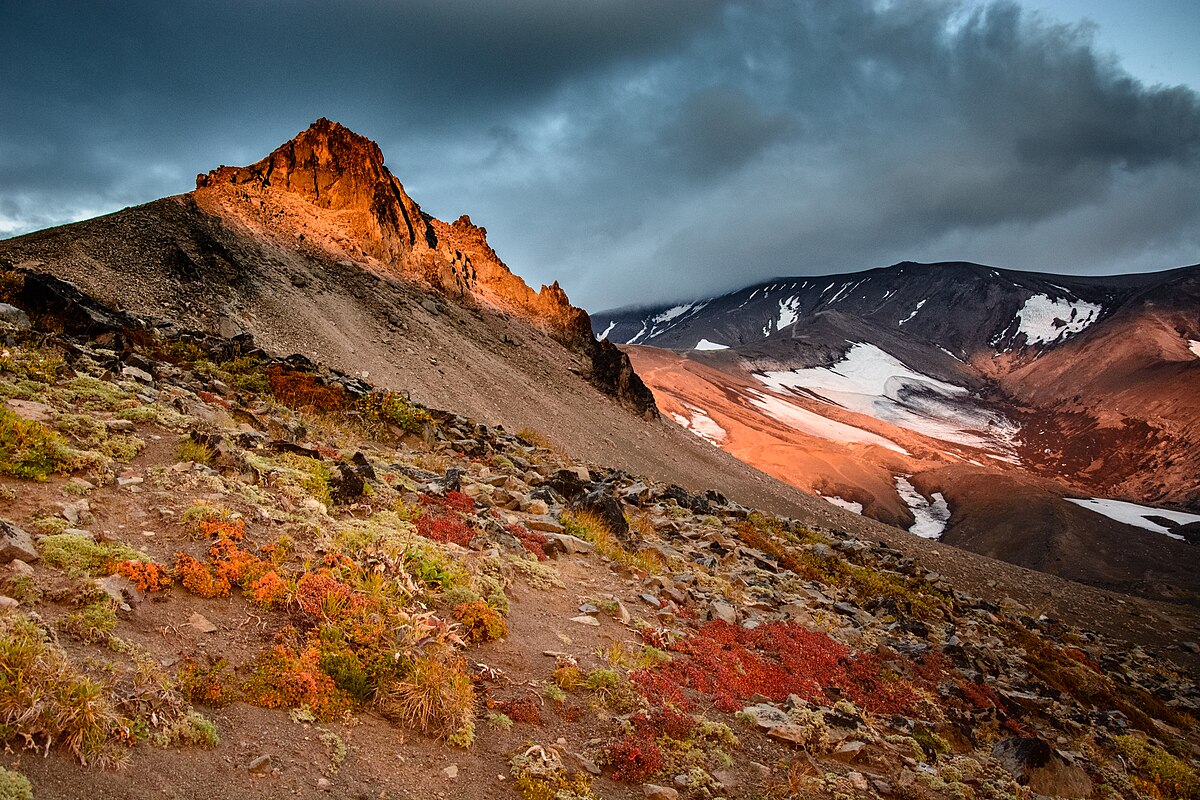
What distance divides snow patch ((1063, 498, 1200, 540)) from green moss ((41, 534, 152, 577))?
8310 centimetres

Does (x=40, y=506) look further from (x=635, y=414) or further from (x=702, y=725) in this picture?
(x=635, y=414)

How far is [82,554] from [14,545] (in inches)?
19.6

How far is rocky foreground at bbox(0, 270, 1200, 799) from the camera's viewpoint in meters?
4.46

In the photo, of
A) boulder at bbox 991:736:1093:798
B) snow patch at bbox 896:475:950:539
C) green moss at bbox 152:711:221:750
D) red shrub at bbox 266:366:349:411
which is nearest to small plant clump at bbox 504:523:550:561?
green moss at bbox 152:711:221:750

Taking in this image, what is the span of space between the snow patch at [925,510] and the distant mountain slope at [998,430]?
0.27 metres

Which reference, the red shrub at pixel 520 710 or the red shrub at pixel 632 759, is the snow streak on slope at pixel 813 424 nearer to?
the red shrub at pixel 632 759

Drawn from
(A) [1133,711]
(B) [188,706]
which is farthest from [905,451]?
(B) [188,706]

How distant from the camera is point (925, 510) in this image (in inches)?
2872

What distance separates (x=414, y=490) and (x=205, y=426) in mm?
3570

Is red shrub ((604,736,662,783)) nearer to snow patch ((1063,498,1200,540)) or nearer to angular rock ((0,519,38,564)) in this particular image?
angular rock ((0,519,38,564))

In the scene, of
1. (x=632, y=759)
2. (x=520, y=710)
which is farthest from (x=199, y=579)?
(x=632, y=759)

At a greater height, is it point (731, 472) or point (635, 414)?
point (635, 414)

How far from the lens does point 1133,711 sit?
15078mm

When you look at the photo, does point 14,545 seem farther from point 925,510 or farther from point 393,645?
point 925,510
